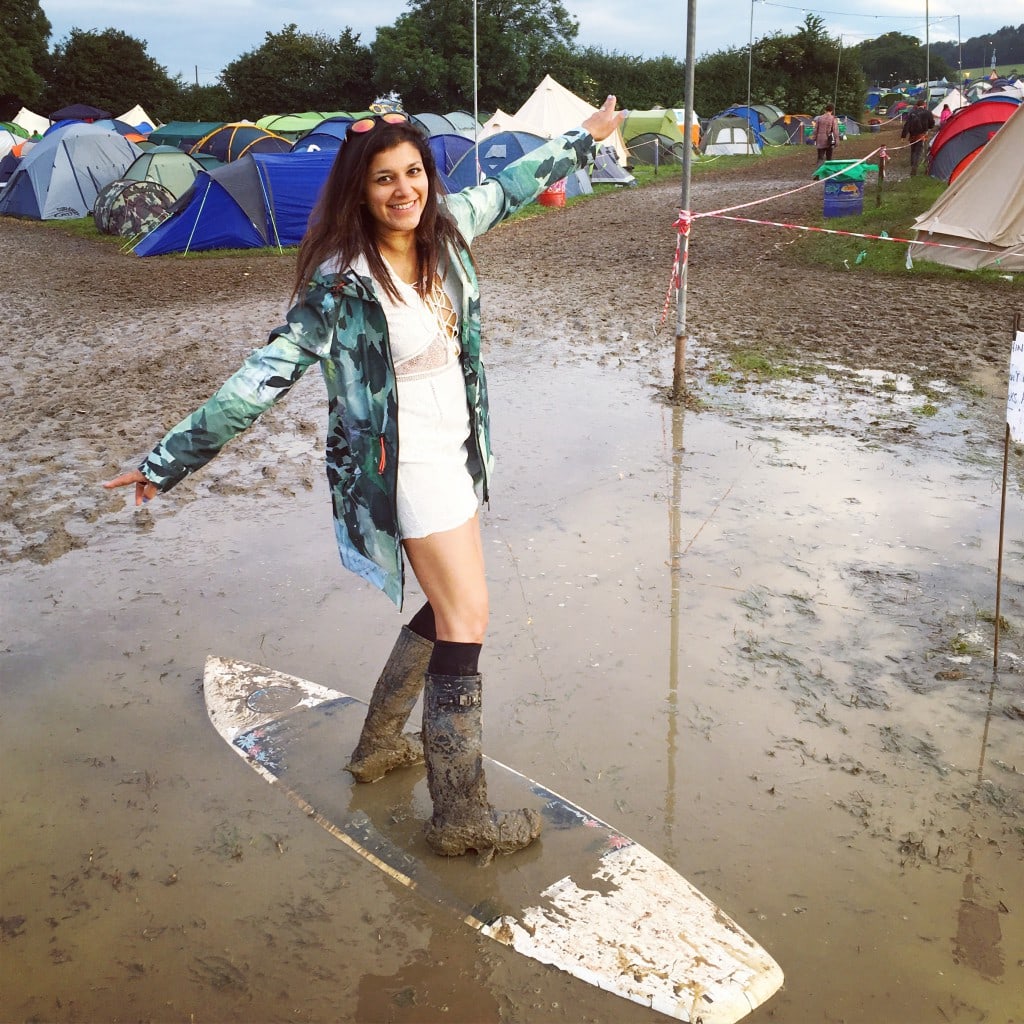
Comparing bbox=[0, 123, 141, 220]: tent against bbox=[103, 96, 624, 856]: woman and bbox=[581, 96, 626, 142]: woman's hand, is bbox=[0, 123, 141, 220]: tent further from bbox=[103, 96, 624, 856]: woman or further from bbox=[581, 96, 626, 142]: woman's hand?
bbox=[103, 96, 624, 856]: woman

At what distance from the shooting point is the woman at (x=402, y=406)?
8.14 ft

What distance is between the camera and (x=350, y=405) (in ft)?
8.35

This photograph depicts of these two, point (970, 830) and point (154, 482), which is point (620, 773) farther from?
point (154, 482)

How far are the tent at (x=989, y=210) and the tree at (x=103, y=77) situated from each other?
154 feet

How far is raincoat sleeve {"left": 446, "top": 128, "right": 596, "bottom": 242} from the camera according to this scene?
2873 mm

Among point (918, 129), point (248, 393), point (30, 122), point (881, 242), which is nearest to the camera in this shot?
point (248, 393)

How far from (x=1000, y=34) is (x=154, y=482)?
651 ft

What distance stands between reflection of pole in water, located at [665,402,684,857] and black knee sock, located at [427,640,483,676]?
2.68 feet

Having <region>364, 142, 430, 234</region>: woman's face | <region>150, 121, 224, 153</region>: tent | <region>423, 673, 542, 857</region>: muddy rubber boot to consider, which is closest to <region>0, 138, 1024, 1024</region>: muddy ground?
<region>423, 673, 542, 857</region>: muddy rubber boot

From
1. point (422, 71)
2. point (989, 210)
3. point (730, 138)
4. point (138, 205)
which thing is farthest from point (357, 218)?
point (422, 71)

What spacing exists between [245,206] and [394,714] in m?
15.1

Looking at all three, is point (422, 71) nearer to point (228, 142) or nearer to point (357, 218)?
point (228, 142)

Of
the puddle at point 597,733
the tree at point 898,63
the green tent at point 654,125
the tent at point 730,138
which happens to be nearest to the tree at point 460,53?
the tent at point 730,138

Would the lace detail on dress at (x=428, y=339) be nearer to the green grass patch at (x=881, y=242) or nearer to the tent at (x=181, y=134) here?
the green grass patch at (x=881, y=242)
